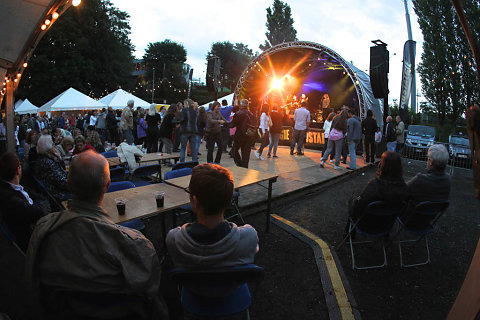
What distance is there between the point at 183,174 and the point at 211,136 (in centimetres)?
357

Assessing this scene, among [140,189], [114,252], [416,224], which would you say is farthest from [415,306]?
[140,189]

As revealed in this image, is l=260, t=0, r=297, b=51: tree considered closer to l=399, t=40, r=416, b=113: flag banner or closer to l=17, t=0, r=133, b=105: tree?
l=17, t=0, r=133, b=105: tree

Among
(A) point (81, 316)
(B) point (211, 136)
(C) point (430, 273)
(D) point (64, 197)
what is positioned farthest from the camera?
(B) point (211, 136)

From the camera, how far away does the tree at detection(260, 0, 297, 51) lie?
40000 millimetres

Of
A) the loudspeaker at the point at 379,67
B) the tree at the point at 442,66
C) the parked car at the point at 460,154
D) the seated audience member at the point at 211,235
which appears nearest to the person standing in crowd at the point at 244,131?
the seated audience member at the point at 211,235

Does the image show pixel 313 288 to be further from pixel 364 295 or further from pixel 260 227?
pixel 260 227

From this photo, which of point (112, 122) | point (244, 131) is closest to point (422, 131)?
point (244, 131)

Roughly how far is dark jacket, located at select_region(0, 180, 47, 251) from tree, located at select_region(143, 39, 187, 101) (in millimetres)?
42784

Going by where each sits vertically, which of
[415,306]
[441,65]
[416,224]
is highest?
[441,65]

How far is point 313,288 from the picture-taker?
109 inches

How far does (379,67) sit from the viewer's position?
9891mm

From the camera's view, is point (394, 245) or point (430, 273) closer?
point (430, 273)

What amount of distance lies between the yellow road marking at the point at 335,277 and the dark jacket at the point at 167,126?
15.9ft

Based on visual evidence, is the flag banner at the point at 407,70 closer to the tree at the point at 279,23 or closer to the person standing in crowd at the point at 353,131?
the person standing in crowd at the point at 353,131
